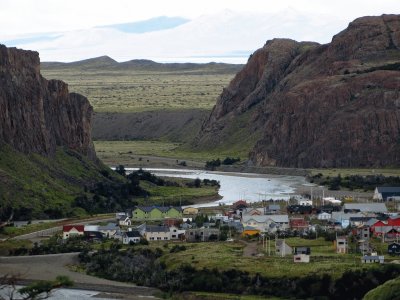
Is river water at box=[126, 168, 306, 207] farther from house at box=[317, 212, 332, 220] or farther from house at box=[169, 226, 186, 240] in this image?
house at box=[169, 226, 186, 240]

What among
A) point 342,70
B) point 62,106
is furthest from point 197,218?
point 342,70

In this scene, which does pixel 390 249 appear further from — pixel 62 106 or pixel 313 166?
pixel 313 166

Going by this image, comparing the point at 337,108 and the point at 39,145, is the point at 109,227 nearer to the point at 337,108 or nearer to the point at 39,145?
the point at 39,145

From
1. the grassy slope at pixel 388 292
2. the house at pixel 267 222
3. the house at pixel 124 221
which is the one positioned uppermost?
the grassy slope at pixel 388 292

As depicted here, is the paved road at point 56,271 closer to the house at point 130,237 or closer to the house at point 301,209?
the house at point 130,237

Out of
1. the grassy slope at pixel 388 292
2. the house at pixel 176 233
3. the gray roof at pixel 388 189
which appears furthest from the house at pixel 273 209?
the grassy slope at pixel 388 292

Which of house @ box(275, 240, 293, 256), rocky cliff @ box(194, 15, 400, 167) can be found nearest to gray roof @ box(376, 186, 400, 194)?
house @ box(275, 240, 293, 256)

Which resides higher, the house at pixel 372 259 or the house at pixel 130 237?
the house at pixel 372 259
